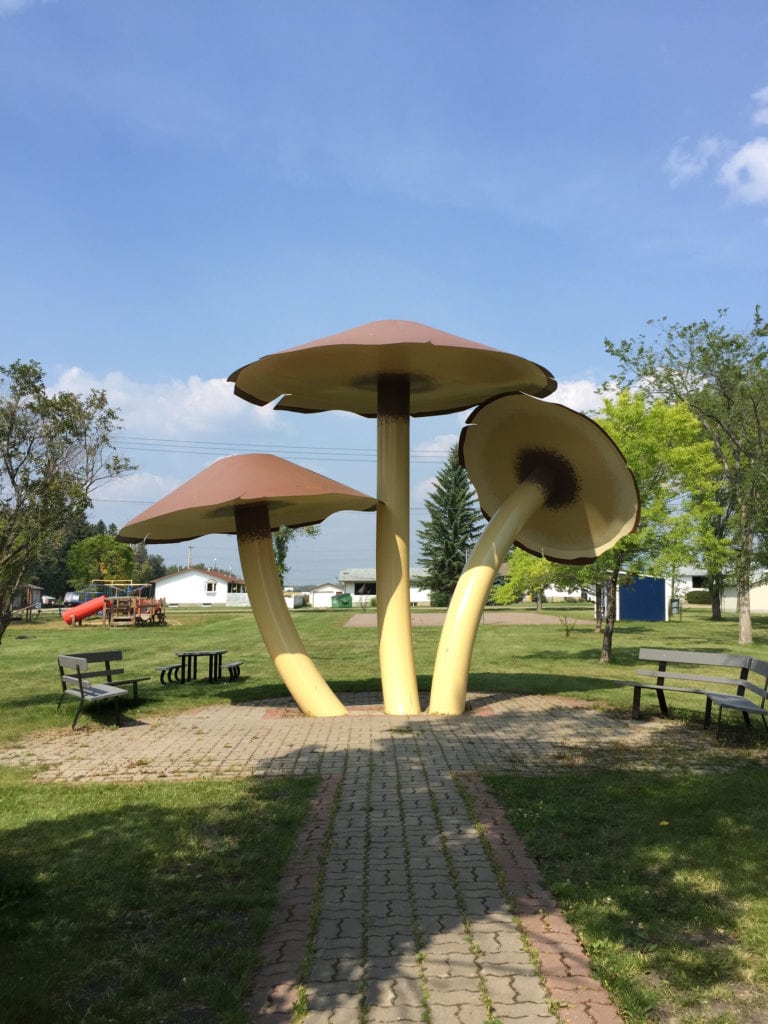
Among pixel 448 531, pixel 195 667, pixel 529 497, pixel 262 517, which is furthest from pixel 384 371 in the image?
pixel 448 531

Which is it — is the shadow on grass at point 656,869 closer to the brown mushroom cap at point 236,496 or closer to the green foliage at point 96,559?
the brown mushroom cap at point 236,496

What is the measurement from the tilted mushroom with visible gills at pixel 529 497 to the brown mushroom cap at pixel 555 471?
0.01 metres

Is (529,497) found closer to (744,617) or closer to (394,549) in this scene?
(394,549)

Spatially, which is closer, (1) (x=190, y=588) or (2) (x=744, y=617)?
(2) (x=744, y=617)

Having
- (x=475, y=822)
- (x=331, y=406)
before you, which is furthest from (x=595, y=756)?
(x=331, y=406)

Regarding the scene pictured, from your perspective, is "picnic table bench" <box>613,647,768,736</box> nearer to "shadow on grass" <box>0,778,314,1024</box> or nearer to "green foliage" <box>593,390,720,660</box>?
"shadow on grass" <box>0,778,314,1024</box>

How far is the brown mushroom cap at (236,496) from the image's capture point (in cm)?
998

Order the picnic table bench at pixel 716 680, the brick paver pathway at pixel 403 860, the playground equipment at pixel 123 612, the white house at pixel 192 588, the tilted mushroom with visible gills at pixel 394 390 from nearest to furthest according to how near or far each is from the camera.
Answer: the brick paver pathway at pixel 403 860
the picnic table bench at pixel 716 680
the tilted mushroom with visible gills at pixel 394 390
the playground equipment at pixel 123 612
the white house at pixel 192 588

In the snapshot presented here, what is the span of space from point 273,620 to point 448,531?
4567 centimetres

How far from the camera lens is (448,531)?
56406mm

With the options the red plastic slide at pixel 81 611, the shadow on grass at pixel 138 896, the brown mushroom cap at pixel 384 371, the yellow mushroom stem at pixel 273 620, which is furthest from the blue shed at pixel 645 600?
the shadow on grass at pixel 138 896

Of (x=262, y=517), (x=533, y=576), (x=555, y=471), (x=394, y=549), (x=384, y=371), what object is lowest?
(x=533, y=576)

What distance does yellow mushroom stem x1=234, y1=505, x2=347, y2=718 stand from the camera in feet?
36.4

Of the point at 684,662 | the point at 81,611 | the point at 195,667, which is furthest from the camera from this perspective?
the point at 81,611
